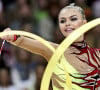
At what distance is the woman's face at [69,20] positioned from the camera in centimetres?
300

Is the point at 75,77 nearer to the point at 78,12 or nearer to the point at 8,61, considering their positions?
the point at 78,12

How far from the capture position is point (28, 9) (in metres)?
5.89

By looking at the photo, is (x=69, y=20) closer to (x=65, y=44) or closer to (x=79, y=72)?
(x=79, y=72)

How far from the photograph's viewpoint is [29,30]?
18.2 feet

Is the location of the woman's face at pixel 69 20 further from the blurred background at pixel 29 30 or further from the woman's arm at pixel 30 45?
the blurred background at pixel 29 30

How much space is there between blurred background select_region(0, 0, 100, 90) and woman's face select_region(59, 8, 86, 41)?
207 centimetres

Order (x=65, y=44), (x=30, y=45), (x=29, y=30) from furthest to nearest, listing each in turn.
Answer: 1. (x=29, y=30)
2. (x=30, y=45)
3. (x=65, y=44)

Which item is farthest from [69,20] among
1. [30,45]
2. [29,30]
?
[29,30]

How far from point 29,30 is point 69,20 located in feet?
8.44

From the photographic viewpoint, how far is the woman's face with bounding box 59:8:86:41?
9.86 ft

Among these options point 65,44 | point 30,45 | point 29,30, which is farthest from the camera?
point 29,30

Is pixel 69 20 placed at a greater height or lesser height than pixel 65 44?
greater

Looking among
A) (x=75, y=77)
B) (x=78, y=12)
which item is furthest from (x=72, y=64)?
(x=78, y=12)

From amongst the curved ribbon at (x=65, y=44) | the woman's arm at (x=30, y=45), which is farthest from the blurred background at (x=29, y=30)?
the curved ribbon at (x=65, y=44)
